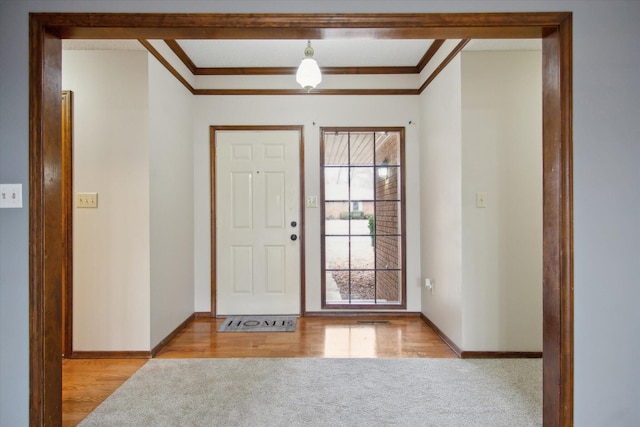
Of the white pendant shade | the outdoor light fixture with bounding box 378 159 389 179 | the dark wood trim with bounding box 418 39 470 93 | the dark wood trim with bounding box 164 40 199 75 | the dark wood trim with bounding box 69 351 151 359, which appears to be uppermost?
the dark wood trim with bounding box 164 40 199 75

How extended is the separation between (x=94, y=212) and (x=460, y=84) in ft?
10.2

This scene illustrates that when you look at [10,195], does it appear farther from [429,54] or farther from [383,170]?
[429,54]

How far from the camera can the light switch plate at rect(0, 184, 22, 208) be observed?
1547 mm

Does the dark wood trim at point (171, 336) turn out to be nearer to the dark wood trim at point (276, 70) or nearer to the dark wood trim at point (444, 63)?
the dark wood trim at point (276, 70)

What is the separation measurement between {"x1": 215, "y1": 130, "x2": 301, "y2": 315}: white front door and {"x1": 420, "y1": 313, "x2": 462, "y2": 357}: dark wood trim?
4.46 feet

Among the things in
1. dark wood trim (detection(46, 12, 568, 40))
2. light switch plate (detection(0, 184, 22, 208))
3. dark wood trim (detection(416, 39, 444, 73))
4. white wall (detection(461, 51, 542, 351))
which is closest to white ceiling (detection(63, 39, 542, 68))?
dark wood trim (detection(416, 39, 444, 73))

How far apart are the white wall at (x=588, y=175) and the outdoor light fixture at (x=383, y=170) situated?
233cm

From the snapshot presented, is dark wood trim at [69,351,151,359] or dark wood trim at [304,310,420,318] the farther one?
dark wood trim at [304,310,420,318]

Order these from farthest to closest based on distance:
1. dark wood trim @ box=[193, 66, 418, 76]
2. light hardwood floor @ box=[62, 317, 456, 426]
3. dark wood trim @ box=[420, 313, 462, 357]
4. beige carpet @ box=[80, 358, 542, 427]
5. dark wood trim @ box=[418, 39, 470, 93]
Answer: dark wood trim @ box=[193, 66, 418, 76], dark wood trim @ box=[420, 313, 462, 357], dark wood trim @ box=[418, 39, 470, 93], light hardwood floor @ box=[62, 317, 456, 426], beige carpet @ box=[80, 358, 542, 427]

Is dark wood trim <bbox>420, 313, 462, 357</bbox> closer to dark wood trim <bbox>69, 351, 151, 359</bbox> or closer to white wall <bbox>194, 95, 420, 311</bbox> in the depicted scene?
white wall <bbox>194, 95, 420, 311</bbox>

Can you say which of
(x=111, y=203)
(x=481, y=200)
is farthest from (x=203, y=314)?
(x=481, y=200)

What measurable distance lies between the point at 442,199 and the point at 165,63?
2.75 m

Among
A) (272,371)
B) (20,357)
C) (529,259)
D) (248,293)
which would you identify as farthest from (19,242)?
(529,259)

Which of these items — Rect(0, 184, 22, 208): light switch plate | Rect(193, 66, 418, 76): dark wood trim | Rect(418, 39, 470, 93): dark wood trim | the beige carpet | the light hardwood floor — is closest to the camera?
Rect(0, 184, 22, 208): light switch plate
